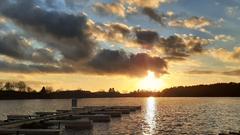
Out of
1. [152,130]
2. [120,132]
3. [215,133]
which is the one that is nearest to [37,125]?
[120,132]

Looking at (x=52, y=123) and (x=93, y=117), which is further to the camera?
(x=93, y=117)

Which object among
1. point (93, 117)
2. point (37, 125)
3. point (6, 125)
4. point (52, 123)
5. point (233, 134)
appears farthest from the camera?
point (93, 117)

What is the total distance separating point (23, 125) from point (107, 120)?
26172 mm

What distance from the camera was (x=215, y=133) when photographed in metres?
61.8

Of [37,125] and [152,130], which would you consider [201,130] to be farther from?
[37,125]

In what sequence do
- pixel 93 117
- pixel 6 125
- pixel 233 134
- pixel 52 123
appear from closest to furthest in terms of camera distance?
pixel 233 134, pixel 6 125, pixel 52 123, pixel 93 117

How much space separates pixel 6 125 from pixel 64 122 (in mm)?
12025

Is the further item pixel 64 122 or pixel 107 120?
pixel 107 120

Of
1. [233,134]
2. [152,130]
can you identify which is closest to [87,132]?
[152,130]

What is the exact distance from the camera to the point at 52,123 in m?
63.9

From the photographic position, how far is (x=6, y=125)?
54594 mm

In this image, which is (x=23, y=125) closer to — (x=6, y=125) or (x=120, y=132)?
(x=6, y=125)

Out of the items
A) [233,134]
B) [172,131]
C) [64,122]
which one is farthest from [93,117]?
[233,134]

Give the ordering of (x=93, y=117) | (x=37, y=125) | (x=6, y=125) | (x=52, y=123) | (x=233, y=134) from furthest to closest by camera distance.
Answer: (x=93, y=117), (x=52, y=123), (x=37, y=125), (x=6, y=125), (x=233, y=134)
